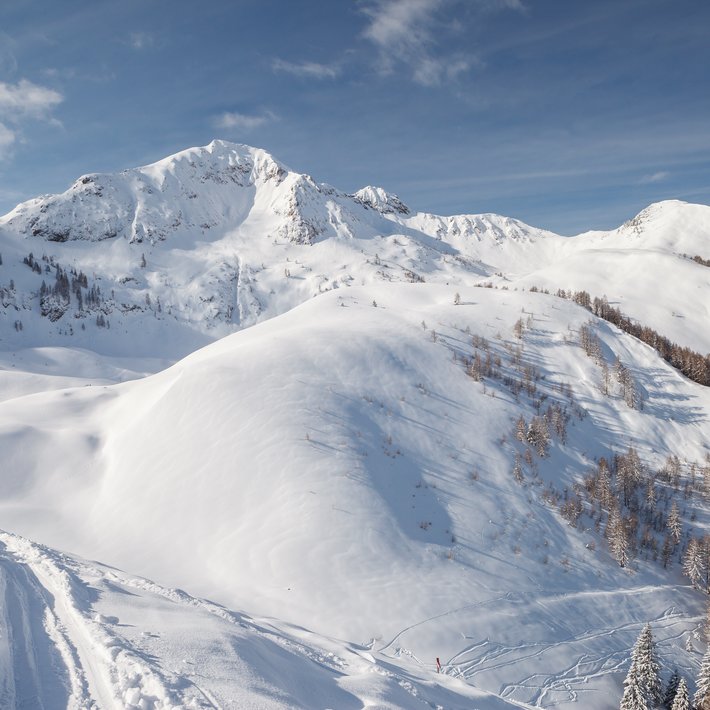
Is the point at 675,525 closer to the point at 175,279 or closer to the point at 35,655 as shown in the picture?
the point at 35,655

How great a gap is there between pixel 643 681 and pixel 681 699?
6.72 ft

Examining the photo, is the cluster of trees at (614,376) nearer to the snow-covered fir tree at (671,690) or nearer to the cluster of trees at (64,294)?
the snow-covered fir tree at (671,690)

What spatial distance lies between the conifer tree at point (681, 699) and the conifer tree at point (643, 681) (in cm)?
68

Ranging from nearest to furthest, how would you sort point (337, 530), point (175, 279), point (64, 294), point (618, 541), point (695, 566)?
point (337, 530), point (618, 541), point (695, 566), point (64, 294), point (175, 279)

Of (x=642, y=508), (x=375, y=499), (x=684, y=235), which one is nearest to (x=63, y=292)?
(x=375, y=499)

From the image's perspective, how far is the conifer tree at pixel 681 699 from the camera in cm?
1923

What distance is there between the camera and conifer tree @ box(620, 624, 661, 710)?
1878 centimetres

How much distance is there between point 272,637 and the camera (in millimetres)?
13211

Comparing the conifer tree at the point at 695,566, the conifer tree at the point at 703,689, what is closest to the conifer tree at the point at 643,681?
the conifer tree at the point at 703,689

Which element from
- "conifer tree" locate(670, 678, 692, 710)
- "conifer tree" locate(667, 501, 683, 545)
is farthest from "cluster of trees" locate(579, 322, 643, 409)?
"conifer tree" locate(670, 678, 692, 710)

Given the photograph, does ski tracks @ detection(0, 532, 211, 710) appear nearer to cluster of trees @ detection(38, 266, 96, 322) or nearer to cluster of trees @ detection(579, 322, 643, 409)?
cluster of trees @ detection(579, 322, 643, 409)

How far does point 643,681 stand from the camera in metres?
→ 19.2

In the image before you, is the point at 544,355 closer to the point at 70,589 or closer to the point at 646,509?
the point at 646,509

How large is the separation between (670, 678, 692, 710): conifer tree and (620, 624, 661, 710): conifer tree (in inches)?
26.6
